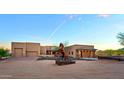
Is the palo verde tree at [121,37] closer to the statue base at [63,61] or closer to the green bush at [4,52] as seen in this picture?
the statue base at [63,61]

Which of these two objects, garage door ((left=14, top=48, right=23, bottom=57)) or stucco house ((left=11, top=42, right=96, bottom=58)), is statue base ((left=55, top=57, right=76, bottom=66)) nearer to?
stucco house ((left=11, top=42, right=96, bottom=58))

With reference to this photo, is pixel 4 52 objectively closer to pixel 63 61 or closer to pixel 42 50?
pixel 42 50

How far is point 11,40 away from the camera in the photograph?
7.23 m

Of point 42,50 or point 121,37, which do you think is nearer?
point 121,37

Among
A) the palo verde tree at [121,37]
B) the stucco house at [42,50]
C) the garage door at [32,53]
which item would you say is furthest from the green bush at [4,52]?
the palo verde tree at [121,37]

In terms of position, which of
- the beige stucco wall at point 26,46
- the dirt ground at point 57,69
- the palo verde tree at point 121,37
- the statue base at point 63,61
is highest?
the palo verde tree at point 121,37

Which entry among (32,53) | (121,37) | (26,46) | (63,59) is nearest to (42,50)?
(32,53)

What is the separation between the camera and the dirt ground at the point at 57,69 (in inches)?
283

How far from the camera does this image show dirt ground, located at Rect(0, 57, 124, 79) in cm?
720

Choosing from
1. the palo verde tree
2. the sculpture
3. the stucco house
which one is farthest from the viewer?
the sculpture

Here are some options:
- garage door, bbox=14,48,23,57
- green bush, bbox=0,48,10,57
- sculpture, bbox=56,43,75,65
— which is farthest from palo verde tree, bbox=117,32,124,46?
green bush, bbox=0,48,10,57

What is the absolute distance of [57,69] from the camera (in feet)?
23.9

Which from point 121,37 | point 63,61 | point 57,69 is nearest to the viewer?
point 121,37
